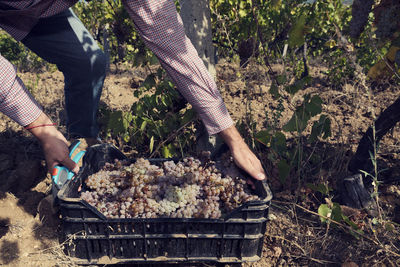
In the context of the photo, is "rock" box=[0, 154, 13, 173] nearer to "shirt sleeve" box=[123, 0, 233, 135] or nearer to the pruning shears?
the pruning shears

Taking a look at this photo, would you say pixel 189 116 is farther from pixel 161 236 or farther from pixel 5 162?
pixel 5 162

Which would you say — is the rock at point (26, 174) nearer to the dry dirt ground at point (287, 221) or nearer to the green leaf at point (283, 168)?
the dry dirt ground at point (287, 221)

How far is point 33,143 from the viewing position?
3.00 meters

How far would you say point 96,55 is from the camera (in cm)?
253

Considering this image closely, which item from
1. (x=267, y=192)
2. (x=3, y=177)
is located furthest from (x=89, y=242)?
(x=3, y=177)

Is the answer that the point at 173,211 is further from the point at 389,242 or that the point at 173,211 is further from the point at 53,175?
the point at 389,242

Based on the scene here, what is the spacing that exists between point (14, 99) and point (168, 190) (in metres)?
0.99

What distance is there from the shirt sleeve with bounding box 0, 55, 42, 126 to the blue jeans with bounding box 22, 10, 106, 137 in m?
0.82

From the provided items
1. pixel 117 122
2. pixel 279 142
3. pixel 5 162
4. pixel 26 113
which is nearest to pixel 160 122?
pixel 117 122

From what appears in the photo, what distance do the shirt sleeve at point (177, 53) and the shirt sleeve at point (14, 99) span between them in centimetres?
71

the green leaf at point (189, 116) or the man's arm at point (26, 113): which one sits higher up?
the man's arm at point (26, 113)

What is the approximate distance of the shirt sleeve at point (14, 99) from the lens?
1563 millimetres

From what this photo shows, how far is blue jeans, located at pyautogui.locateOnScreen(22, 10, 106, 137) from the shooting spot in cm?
236

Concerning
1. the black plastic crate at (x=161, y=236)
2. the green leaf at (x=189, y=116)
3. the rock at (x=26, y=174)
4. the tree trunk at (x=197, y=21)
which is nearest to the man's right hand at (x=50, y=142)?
the black plastic crate at (x=161, y=236)
